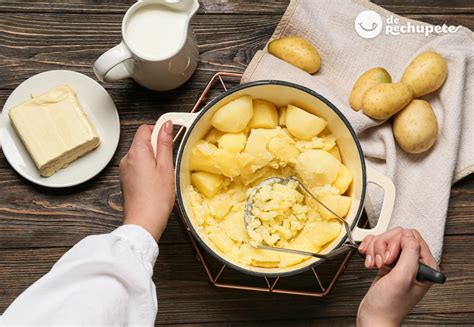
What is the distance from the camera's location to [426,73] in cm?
89

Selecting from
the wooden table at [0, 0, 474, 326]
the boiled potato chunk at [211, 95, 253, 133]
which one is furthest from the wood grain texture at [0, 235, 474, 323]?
the boiled potato chunk at [211, 95, 253, 133]

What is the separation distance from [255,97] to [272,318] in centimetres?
36

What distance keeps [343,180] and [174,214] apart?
280mm

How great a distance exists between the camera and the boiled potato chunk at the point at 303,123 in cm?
83

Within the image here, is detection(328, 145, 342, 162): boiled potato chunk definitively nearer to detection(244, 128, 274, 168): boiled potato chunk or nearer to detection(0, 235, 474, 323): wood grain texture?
detection(244, 128, 274, 168): boiled potato chunk

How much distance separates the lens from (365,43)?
3.12 ft

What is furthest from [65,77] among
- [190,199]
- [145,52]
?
[190,199]

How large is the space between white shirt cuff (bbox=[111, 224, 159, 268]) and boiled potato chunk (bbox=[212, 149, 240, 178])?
14cm

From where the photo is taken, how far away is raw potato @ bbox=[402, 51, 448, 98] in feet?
2.92

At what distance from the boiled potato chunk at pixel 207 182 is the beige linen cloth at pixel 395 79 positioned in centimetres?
18

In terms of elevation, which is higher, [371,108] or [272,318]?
[371,108]

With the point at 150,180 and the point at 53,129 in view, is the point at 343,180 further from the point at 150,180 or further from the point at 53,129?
the point at 53,129

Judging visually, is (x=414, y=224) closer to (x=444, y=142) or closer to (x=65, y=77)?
(x=444, y=142)

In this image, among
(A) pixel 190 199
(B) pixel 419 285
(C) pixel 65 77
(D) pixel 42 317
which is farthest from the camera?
(C) pixel 65 77
